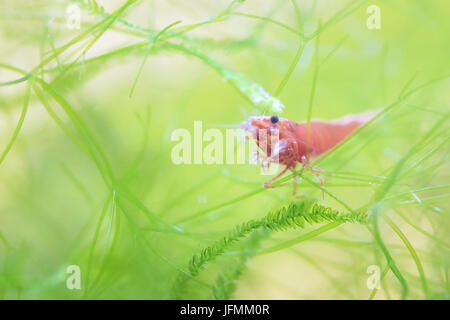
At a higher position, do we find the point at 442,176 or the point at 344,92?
the point at 344,92

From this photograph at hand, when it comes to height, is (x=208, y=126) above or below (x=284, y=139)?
above

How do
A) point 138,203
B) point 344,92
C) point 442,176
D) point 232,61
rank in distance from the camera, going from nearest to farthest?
point 138,203 < point 442,176 < point 344,92 < point 232,61

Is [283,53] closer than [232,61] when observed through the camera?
Yes

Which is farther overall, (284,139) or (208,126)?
(208,126)

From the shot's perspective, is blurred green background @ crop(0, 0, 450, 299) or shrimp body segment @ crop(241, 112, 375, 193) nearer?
shrimp body segment @ crop(241, 112, 375, 193)

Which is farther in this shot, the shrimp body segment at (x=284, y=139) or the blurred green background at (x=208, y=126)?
the blurred green background at (x=208, y=126)

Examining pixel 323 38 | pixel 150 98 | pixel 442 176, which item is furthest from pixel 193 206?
pixel 323 38

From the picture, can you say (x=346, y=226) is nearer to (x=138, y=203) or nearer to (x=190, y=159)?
(x=190, y=159)

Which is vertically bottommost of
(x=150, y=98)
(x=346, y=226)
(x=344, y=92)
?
(x=346, y=226)
